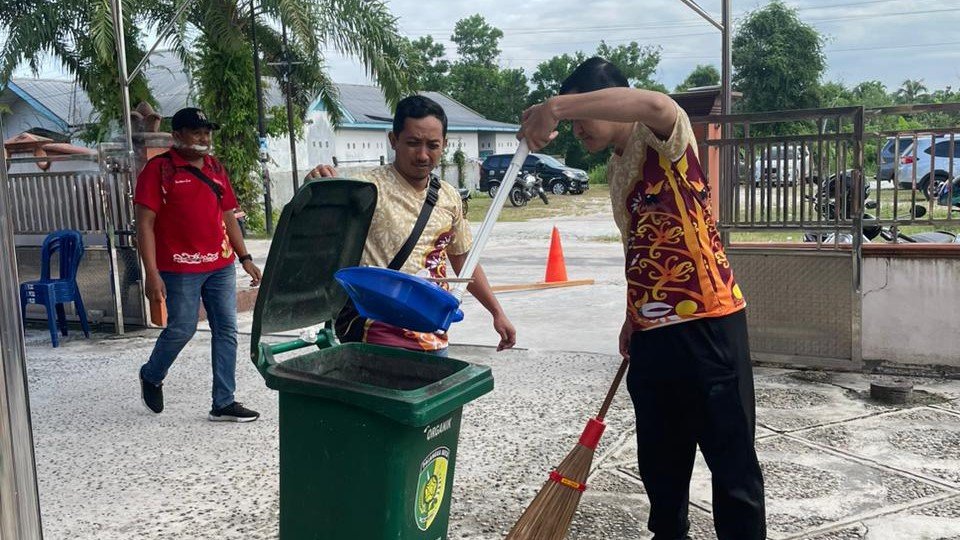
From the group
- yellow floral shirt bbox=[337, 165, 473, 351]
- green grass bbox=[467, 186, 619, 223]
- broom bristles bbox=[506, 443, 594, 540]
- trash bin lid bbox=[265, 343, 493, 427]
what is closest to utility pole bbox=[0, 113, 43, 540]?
trash bin lid bbox=[265, 343, 493, 427]

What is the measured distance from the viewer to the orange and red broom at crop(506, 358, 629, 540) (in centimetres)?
281

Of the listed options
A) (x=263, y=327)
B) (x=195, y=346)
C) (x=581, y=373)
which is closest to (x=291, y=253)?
(x=263, y=327)

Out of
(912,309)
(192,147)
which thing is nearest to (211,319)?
(192,147)

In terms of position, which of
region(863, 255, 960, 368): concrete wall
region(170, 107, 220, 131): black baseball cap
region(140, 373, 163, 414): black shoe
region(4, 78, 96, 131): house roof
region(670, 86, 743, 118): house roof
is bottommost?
region(140, 373, 163, 414): black shoe

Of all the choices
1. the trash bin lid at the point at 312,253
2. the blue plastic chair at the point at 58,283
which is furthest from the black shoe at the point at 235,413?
the blue plastic chair at the point at 58,283

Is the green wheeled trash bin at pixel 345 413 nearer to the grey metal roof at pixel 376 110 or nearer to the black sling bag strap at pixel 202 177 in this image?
the black sling bag strap at pixel 202 177

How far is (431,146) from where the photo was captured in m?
3.08

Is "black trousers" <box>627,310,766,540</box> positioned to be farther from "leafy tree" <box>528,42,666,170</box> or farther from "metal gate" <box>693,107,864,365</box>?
"leafy tree" <box>528,42,666,170</box>

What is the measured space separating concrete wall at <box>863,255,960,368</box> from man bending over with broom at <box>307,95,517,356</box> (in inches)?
140

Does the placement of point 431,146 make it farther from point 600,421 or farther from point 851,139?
point 851,139

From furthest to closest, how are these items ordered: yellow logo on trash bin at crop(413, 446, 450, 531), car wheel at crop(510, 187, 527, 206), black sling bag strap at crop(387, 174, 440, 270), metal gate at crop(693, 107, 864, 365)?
1. car wheel at crop(510, 187, 527, 206)
2. metal gate at crop(693, 107, 864, 365)
3. black sling bag strap at crop(387, 174, 440, 270)
4. yellow logo on trash bin at crop(413, 446, 450, 531)

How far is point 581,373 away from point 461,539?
269cm

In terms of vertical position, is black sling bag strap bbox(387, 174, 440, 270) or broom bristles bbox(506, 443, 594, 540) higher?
black sling bag strap bbox(387, 174, 440, 270)

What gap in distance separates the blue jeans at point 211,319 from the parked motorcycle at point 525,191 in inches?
785
